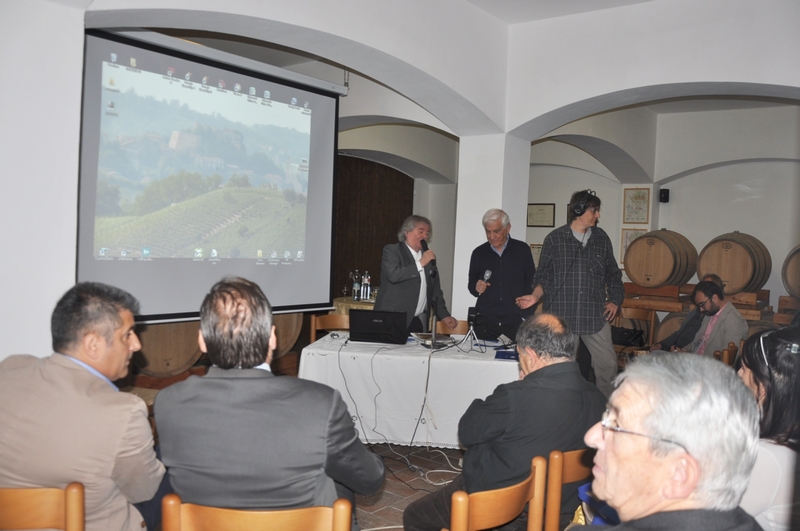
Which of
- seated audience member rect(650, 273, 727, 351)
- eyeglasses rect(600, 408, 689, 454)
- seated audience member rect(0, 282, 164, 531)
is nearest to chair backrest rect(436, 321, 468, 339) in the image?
seated audience member rect(650, 273, 727, 351)

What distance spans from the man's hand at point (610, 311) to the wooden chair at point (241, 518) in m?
3.50

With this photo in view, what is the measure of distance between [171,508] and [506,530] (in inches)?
54.5

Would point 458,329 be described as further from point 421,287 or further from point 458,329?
point 421,287

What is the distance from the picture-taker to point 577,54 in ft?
16.7

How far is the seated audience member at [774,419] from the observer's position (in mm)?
1567

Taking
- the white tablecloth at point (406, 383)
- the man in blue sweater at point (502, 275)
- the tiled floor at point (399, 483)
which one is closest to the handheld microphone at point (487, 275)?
the man in blue sweater at point (502, 275)

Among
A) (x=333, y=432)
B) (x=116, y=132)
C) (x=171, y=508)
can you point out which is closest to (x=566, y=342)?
(x=333, y=432)

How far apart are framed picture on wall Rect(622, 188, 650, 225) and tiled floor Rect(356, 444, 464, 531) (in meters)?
5.73

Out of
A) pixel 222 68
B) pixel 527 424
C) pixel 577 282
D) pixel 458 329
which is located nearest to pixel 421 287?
pixel 458 329

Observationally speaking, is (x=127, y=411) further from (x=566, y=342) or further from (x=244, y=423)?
(x=566, y=342)

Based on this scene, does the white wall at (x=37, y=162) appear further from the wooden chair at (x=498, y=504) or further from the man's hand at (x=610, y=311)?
the man's hand at (x=610, y=311)

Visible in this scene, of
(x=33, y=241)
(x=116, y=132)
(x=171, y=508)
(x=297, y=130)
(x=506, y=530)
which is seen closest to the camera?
(x=171, y=508)

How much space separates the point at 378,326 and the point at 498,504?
2406 mm

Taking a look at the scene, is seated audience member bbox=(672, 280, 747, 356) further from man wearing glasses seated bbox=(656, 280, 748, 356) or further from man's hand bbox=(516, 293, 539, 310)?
man's hand bbox=(516, 293, 539, 310)
